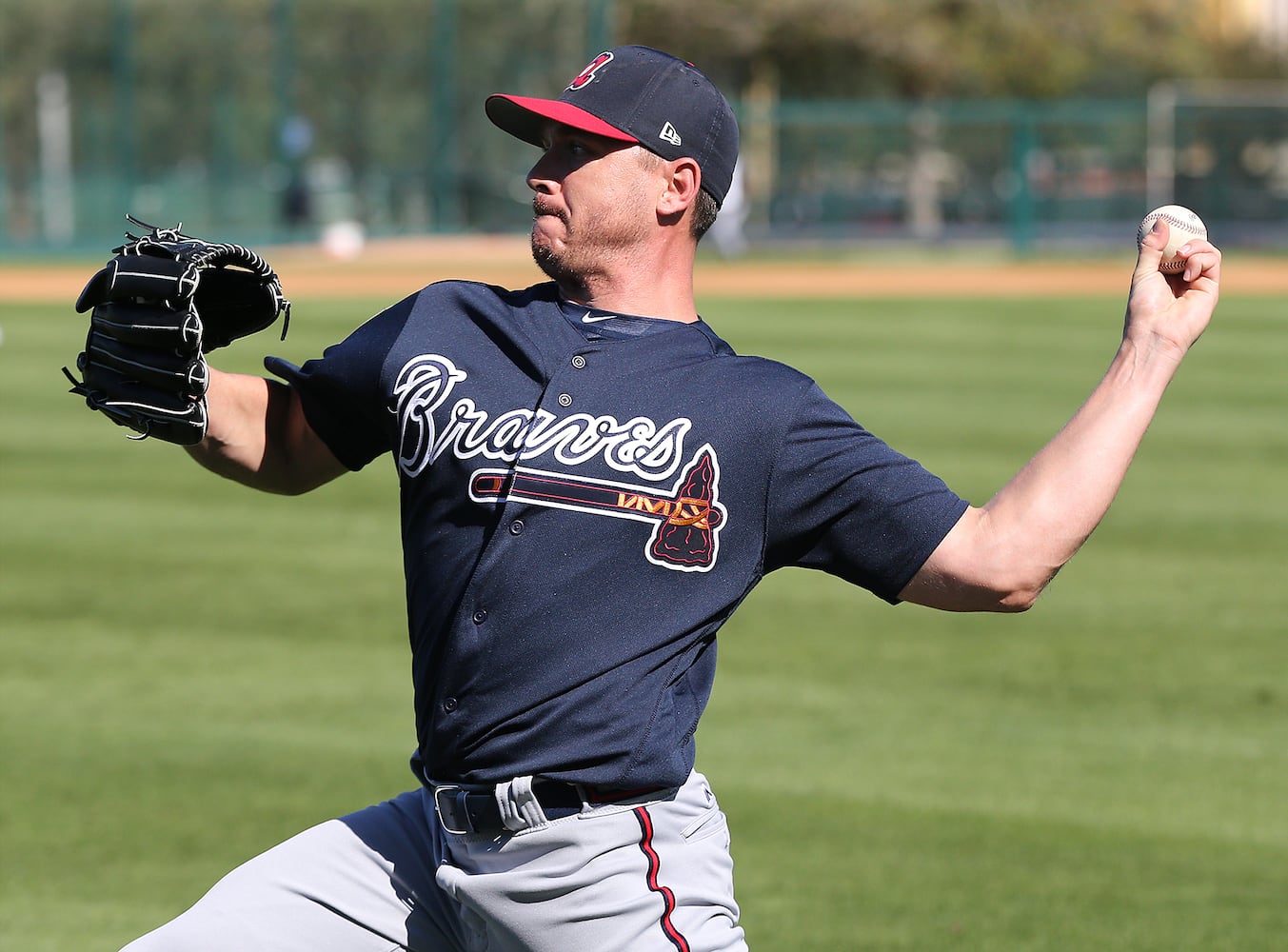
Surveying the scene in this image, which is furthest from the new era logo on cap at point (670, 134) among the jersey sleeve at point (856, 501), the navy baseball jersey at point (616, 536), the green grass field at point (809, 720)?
the green grass field at point (809, 720)

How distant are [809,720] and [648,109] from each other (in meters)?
3.52

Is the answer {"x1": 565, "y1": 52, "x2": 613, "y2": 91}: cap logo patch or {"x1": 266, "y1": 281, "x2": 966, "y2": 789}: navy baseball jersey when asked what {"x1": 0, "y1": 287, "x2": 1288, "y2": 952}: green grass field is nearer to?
{"x1": 266, "y1": 281, "x2": 966, "y2": 789}: navy baseball jersey

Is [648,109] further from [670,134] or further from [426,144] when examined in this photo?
[426,144]

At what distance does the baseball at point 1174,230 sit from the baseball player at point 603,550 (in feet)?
0.06

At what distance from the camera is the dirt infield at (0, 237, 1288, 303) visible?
2244cm

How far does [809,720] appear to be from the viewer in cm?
606

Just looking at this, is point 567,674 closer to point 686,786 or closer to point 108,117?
point 686,786

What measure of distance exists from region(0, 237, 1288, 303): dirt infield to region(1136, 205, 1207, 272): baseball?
18.2m

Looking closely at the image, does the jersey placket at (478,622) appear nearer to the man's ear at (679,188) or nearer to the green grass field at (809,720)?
the man's ear at (679,188)

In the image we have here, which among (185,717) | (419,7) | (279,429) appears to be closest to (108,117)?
(419,7)

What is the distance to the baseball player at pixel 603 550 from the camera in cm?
263

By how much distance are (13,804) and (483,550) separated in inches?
122

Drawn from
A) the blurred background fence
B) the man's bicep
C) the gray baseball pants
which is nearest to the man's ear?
the man's bicep

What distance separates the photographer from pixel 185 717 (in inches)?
237
